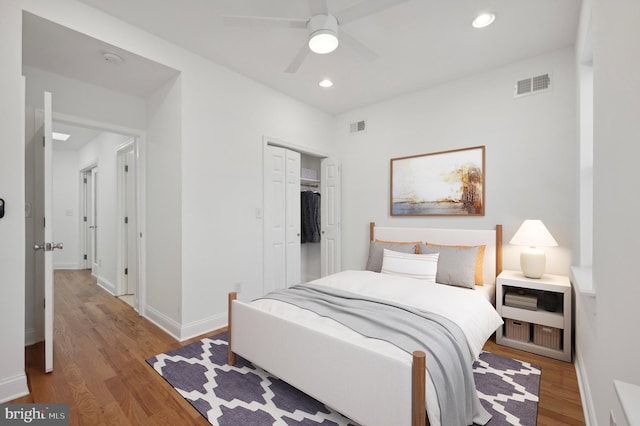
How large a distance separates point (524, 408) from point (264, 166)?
127 inches

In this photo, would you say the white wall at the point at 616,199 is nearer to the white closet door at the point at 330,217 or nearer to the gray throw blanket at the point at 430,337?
the gray throw blanket at the point at 430,337

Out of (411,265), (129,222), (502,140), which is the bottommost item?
(411,265)

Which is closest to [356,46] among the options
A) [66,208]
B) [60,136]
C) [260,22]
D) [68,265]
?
[260,22]

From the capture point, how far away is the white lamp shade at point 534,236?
101 inches

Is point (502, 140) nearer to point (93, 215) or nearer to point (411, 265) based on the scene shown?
point (411, 265)

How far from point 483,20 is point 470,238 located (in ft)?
6.81

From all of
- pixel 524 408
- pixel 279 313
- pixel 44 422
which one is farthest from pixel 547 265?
pixel 44 422

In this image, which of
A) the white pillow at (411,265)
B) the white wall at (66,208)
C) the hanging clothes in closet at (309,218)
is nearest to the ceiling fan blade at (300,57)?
the white pillow at (411,265)

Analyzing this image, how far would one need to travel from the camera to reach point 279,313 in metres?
2.05

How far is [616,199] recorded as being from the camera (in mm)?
1086

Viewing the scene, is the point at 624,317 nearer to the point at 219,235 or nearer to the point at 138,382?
the point at 138,382

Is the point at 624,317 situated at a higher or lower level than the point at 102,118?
lower

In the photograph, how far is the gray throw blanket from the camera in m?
1.43

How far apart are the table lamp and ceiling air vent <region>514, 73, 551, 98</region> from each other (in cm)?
134
